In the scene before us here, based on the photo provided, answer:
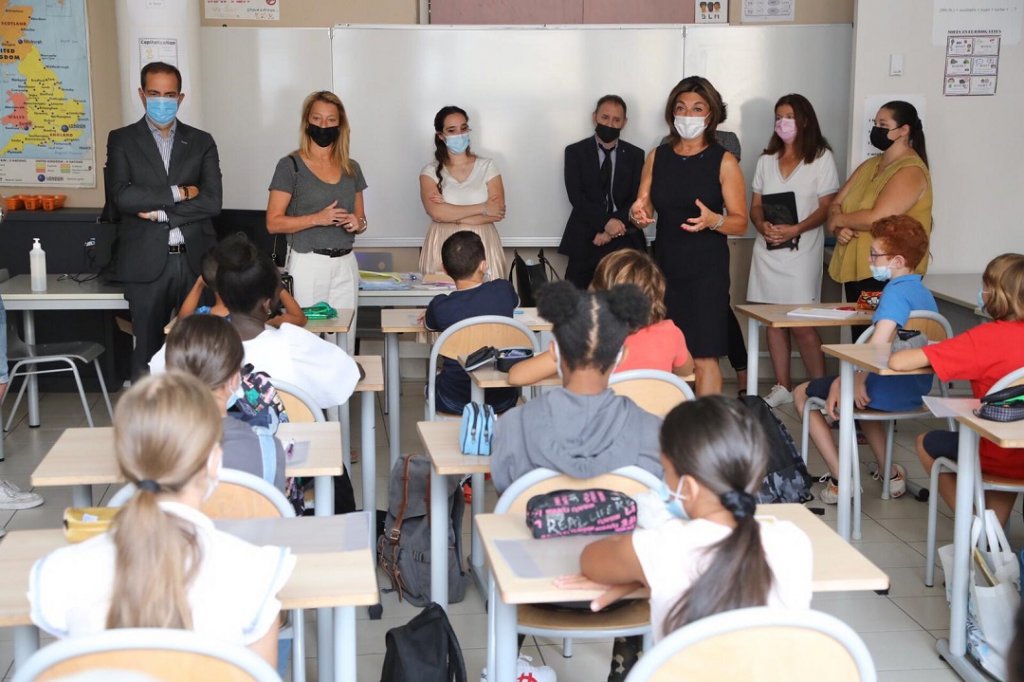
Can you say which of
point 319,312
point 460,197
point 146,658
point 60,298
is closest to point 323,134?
point 319,312

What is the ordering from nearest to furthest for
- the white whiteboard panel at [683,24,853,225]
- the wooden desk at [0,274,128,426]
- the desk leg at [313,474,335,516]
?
the desk leg at [313,474,335,516] < the wooden desk at [0,274,128,426] < the white whiteboard panel at [683,24,853,225]

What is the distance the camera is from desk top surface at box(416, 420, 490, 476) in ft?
9.00

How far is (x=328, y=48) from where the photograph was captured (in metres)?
6.51

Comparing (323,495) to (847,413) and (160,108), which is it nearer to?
(847,413)

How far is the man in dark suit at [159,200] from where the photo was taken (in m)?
4.88

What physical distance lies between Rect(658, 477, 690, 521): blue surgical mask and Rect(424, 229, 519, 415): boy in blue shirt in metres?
2.00

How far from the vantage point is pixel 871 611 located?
3.49 metres

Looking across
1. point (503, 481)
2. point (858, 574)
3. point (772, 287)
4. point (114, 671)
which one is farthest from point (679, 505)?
point (772, 287)

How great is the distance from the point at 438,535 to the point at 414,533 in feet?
1.23

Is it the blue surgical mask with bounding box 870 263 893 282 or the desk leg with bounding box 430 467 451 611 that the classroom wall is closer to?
the blue surgical mask with bounding box 870 263 893 282

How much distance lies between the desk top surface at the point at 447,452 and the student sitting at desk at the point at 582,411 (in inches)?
6.9

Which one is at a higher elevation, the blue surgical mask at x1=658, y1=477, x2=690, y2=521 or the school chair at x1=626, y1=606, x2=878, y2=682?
the blue surgical mask at x1=658, y1=477, x2=690, y2=521

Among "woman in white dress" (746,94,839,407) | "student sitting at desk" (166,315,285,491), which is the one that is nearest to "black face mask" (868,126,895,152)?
"woman in white dress" (746,94,839,407)

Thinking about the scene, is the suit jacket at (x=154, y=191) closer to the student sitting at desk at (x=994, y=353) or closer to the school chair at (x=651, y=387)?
the school chair at (x=651, y=387)
